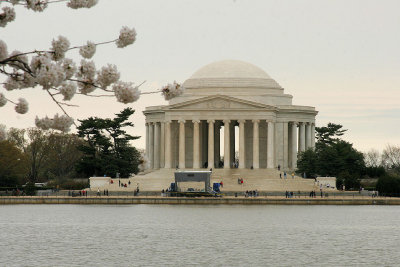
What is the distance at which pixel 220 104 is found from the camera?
544 ft

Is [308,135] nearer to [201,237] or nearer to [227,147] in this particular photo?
[227,147]

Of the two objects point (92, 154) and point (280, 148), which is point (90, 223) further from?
point (280, 148)

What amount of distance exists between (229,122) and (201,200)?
41052mm

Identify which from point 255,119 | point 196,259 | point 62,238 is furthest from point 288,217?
point 255,119

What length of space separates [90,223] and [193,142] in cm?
8251

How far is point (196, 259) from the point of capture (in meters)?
58.3

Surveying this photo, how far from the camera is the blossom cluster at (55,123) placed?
19781 mm

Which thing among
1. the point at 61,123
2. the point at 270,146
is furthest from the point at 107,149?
the point at 61,123

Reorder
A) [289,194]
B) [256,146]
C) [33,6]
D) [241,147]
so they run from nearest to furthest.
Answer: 1. [33,6]
2. [289,194]
3. [256,146]
4. [241,147]

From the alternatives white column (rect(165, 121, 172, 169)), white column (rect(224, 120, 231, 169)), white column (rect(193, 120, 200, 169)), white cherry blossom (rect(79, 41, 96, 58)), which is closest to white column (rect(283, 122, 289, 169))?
white column (rect(224, 120, 231, 169))

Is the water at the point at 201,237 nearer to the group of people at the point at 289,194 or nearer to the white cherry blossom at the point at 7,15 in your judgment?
the group of people at the point at 289,194

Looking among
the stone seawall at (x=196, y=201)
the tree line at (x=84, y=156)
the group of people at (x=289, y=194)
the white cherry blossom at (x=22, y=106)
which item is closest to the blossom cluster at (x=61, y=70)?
the white cherry blossom at (x=22, y=106)

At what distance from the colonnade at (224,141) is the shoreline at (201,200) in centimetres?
3866

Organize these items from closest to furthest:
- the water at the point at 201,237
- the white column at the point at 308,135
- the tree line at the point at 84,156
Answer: the water at the point at 201,237, the tree line at the point at 84,156, the white column at the point at 308,135
